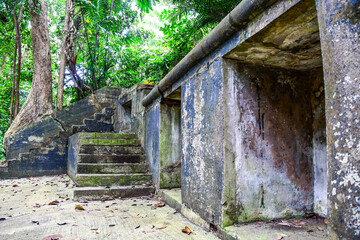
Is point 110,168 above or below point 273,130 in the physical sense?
below

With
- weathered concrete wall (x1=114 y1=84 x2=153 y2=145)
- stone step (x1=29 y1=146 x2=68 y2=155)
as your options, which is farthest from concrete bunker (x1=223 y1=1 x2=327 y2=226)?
stone step (x1=29 y1=146 x2=68 y2=155)

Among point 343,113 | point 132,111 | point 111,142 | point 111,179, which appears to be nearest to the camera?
point 343,113

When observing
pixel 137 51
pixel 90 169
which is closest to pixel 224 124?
pixel 90 169

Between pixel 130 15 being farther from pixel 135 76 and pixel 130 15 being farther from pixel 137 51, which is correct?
pixel 135 76

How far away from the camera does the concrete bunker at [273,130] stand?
219cm

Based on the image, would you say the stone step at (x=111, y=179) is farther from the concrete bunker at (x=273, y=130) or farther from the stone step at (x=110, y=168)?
the concrete bunker at (x=273, y=130)

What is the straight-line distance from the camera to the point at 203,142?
256cm

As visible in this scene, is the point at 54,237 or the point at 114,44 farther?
the point at 114,44

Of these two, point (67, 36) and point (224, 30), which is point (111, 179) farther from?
point (67, 36)

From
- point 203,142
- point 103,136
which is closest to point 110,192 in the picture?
point 103,136

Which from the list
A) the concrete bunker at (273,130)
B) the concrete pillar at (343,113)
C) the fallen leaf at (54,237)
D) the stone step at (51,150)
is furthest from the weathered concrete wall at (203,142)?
the stone step at (51,150)

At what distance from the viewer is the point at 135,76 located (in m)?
9.31

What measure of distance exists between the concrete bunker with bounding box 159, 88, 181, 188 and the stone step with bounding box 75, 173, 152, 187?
1.91ft

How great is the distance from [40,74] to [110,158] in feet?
17.6
